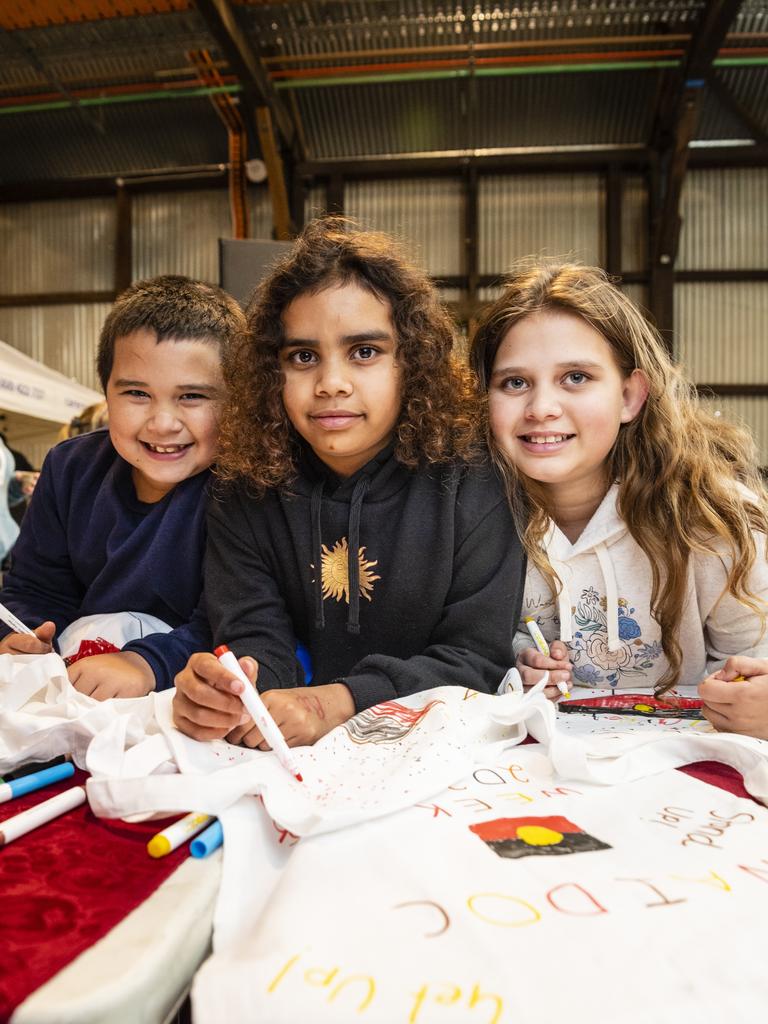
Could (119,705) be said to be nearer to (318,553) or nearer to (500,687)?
(318,553)

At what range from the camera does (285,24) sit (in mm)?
3689

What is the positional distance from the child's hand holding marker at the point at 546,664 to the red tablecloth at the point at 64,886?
1.84 ft

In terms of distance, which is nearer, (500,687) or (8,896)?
(8,896)

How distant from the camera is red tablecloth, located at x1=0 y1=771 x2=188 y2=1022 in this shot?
38cm

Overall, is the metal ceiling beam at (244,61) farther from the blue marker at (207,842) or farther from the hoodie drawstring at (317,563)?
the blue marker at (207,842)

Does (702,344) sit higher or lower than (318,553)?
higher

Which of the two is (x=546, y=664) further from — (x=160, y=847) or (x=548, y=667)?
(x=160, y=847)

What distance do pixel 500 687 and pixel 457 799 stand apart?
35cm

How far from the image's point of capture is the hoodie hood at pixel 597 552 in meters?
1.05

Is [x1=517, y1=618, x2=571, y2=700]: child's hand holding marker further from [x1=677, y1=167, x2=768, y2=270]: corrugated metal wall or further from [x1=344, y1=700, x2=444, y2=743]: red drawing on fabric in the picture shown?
[x1=677, y1=167, x2=768, y2=270]: corrugated metal wall

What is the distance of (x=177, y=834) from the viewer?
0.51 metres

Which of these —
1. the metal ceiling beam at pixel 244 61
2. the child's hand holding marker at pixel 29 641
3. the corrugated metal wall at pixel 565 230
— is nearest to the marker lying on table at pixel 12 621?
the child's hand holding marker at pixel 29 641

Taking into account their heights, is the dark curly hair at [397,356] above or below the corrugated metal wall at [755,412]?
below

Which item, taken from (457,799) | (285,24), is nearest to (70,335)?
(285,24)
